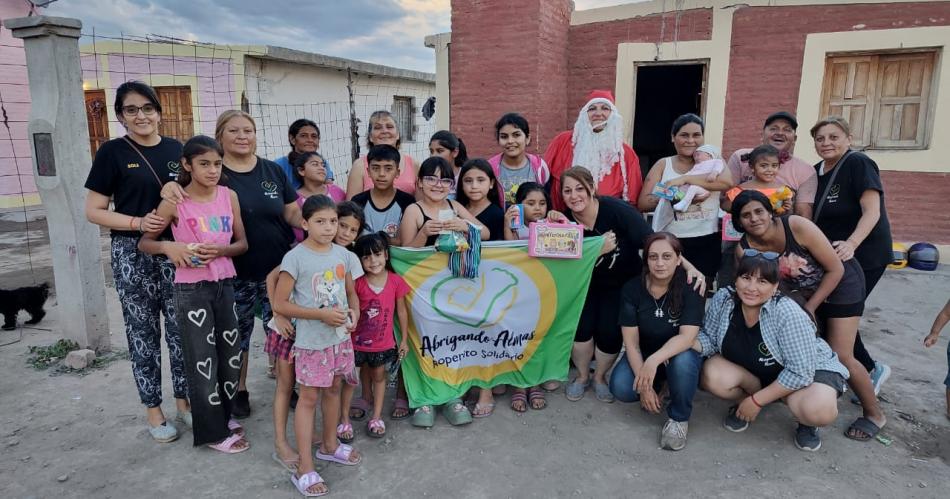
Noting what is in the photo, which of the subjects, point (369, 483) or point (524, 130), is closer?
point (369, 483)

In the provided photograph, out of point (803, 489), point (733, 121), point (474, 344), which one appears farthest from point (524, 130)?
point (733, 121)

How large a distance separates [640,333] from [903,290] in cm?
475

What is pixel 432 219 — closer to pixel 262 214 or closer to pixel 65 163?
pixel 262 214

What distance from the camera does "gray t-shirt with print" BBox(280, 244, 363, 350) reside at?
2871 millimetres

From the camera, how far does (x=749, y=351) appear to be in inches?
131

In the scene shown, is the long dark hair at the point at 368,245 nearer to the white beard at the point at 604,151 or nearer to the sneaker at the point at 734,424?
the white beard at the point at 604,151

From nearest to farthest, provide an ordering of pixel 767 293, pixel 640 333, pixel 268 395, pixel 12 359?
pixel 767 293
pixel 640 333
pixel 268 395
pixel 12 359

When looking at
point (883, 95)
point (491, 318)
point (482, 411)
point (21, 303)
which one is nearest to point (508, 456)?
point (482, 411)

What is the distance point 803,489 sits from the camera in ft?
9.43

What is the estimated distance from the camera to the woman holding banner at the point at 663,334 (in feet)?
11.0

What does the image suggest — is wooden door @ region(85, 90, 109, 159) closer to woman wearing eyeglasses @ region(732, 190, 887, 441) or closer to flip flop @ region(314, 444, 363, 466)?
flip flop @ region(314, 444, 363, 466)

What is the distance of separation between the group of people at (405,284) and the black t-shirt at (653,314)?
11 mm

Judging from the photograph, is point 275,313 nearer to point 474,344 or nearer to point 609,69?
point 474,344

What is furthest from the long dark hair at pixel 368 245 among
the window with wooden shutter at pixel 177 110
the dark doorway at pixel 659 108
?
the window with wooden shutter at pixel 177 110
